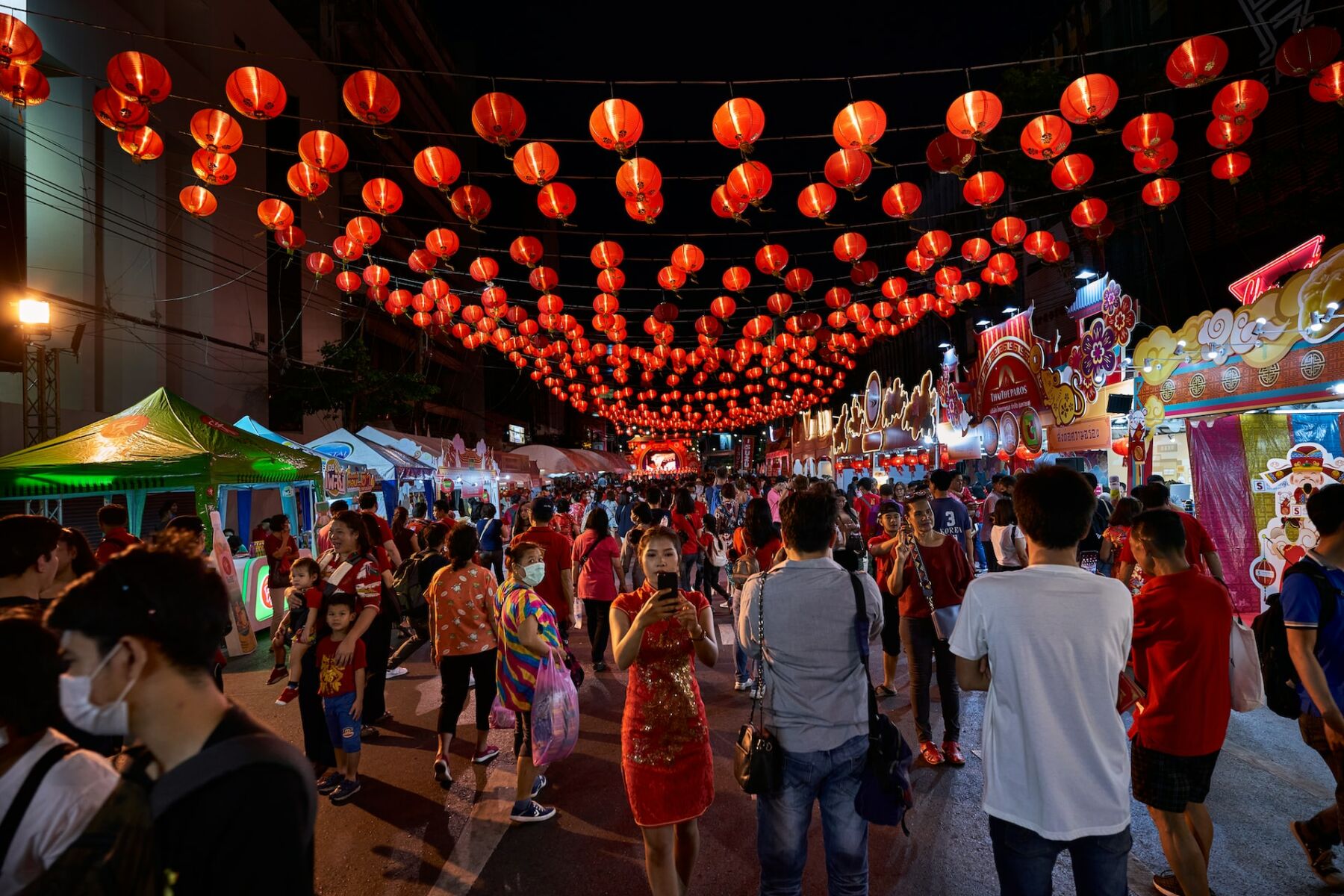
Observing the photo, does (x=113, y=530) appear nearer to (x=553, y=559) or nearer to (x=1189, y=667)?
(x=553, y=559)

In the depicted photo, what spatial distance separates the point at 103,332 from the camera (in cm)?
1456

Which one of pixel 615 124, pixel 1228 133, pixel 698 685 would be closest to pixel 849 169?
pixel 615 124

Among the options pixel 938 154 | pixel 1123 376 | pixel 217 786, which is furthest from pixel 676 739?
pixel 1123 376

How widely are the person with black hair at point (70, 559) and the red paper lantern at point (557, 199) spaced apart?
20.5 feet

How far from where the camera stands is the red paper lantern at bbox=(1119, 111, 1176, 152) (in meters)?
8.35

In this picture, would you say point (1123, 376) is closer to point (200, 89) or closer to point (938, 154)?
point (938, 154)

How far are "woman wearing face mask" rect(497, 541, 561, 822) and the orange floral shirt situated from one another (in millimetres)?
566

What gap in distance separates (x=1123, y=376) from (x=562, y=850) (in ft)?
36.7

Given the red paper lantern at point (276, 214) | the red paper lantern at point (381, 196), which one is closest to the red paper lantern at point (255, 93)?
the red paper lantern at point (381, 196)

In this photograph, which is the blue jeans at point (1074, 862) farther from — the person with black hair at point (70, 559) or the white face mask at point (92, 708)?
the person with black hair at point (70, 559)

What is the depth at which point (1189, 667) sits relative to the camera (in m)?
2.83

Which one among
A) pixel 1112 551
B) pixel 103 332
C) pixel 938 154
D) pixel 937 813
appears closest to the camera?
pixel 937 813

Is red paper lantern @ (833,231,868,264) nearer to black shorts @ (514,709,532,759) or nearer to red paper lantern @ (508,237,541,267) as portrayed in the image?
red paper lantern @ (508,237,541,267)

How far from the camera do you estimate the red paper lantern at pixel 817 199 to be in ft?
30.1
